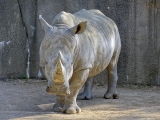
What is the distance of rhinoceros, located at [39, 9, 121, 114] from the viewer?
602 cm

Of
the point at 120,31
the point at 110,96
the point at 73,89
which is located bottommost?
the point at 110,96

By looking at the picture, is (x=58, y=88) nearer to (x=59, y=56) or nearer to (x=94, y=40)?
(x=59, y=56)

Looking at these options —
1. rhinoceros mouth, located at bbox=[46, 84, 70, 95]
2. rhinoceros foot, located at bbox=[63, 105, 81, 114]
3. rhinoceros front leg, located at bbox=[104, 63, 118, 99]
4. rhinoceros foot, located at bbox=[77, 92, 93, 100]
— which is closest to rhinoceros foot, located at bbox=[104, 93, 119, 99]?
rhinoceros front leg, located at bbox=[104, 63, 118, 99]

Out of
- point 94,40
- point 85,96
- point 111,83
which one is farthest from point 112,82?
point 94,40

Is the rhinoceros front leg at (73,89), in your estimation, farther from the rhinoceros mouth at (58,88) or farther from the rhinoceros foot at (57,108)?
the rhinoceros mouth at (58,88)

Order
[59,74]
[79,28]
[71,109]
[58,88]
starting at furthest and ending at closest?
1. [71,109]
2. [79,28]
3. [58,88]
4. [59,74]

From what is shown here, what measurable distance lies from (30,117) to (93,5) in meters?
4.84

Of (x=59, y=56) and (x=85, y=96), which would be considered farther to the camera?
(x=85, y=96)

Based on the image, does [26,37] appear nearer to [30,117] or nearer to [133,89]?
[133,89]

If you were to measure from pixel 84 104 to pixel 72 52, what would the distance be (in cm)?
179

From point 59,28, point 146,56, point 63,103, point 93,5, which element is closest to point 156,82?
point 146,56

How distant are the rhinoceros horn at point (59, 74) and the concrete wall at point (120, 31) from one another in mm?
4576

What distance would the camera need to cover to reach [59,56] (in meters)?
5.91

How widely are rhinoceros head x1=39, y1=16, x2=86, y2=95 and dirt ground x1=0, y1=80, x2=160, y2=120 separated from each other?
51 centimetres
